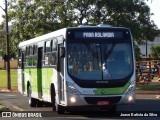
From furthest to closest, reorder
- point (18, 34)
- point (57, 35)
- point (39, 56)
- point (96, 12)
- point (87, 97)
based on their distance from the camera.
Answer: point (18, 34) → point (96, 12) → point (39, 56) → point (57, 35) → point (87, 97)

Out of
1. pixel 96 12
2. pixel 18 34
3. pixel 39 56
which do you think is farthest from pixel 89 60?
pixel 18 34

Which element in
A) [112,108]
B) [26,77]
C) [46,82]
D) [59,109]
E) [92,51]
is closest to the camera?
[92,51]

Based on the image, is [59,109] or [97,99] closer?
[97,99]

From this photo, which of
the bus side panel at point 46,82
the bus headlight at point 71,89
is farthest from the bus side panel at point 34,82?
the bus headlight at point 71,89

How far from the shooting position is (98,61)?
15.7 metres

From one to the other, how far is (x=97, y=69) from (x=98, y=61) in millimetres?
273

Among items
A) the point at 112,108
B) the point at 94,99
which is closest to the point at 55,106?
the point at 112,108

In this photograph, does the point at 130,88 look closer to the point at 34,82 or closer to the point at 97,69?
the point at 97,69

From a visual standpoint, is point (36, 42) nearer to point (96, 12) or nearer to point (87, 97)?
point (87, 97)

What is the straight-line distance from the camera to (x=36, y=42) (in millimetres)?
20406

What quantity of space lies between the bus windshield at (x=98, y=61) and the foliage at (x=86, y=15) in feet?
60.4

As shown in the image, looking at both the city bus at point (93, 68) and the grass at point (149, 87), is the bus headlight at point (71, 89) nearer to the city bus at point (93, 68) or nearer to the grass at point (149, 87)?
the city bus at point (93, 68)

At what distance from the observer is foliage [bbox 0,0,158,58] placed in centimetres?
3459

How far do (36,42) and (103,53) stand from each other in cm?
528
